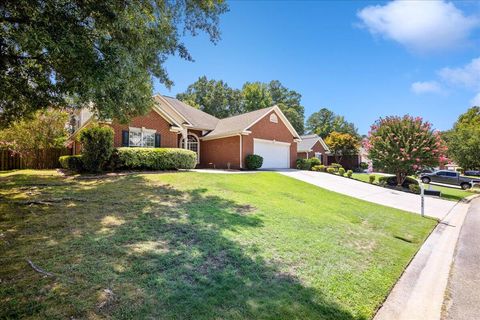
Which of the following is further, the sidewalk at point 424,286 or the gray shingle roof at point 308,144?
the gray shingle roof at point 308,144

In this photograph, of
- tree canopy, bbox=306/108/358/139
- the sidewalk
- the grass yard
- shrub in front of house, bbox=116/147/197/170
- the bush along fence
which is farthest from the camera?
tree canopy, bbox=306/108/358/139

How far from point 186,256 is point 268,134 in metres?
18.5

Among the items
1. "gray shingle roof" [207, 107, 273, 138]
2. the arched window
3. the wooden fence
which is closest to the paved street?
"gray shingle roof" [207, 107, 273, 138]

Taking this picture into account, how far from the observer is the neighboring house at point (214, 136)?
1650 centimetres

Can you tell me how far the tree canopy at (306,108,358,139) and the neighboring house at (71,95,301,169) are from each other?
3940cm

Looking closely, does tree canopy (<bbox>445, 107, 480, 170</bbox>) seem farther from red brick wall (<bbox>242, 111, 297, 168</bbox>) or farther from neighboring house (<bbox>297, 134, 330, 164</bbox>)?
red brick wall (<bbox>242, 111, 297, 168</bbox>)

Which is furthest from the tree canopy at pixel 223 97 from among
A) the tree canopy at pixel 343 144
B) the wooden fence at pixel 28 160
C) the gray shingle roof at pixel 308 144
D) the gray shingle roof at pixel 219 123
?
the wooden fence at pixel 28 160

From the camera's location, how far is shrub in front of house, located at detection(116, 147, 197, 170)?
13.5m

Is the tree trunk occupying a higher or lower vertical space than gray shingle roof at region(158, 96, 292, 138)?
lower

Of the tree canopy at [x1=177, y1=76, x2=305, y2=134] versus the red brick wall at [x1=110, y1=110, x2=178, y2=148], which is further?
the tree canopy at [x1=177, y1=76, x2=305, y2=134]

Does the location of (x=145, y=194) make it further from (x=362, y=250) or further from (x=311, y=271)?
(x=362, y=250)

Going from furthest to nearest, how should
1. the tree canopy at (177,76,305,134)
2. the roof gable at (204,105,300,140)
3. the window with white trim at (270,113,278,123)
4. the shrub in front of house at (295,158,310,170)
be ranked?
the tree canopy at (177,76,305,134), the shrub in front of house at (295,158,310,170), the window with white trim at (270,113,278,123), the roof gable at (204,105,300,140)

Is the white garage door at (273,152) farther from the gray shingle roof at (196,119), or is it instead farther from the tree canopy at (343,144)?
the tree canopy at (343,144)

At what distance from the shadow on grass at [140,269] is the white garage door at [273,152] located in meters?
14.8
